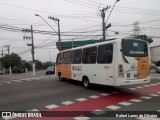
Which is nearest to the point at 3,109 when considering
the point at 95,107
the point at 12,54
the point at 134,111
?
the point at 95,107

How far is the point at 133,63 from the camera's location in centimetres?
1195

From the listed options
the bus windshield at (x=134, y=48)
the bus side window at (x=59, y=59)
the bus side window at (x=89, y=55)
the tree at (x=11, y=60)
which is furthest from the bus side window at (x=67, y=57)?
the tree at (x=11, y=60)

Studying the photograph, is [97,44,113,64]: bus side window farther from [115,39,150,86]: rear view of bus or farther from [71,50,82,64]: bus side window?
[71,50,82,64]: bus side window

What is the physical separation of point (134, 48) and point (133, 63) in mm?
792

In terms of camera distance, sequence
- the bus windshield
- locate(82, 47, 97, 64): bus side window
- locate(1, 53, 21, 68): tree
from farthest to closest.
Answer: locate(1, 53, 21, 68): tree → locate(82, 47, 97, 64): bus side window → the bus windshield

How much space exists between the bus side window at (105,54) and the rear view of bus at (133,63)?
68 centimetres

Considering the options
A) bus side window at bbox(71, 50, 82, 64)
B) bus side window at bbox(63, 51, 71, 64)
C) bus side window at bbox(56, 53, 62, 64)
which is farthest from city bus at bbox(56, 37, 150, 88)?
bus side window at bbox(56, 53, 62, 64)

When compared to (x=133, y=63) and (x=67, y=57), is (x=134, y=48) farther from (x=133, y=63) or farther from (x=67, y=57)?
(x=67, y=57)

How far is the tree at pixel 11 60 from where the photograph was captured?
72.4 meters

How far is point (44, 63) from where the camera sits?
9094cm

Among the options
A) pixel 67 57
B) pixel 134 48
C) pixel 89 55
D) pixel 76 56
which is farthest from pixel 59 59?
pixel 134 48

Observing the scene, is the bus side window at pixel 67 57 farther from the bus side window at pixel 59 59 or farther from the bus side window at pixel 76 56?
the bus side window at pixel 59 59

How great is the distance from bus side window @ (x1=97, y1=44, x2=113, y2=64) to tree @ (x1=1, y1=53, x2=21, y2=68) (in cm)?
6289

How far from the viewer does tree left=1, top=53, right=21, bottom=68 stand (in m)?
72.4
